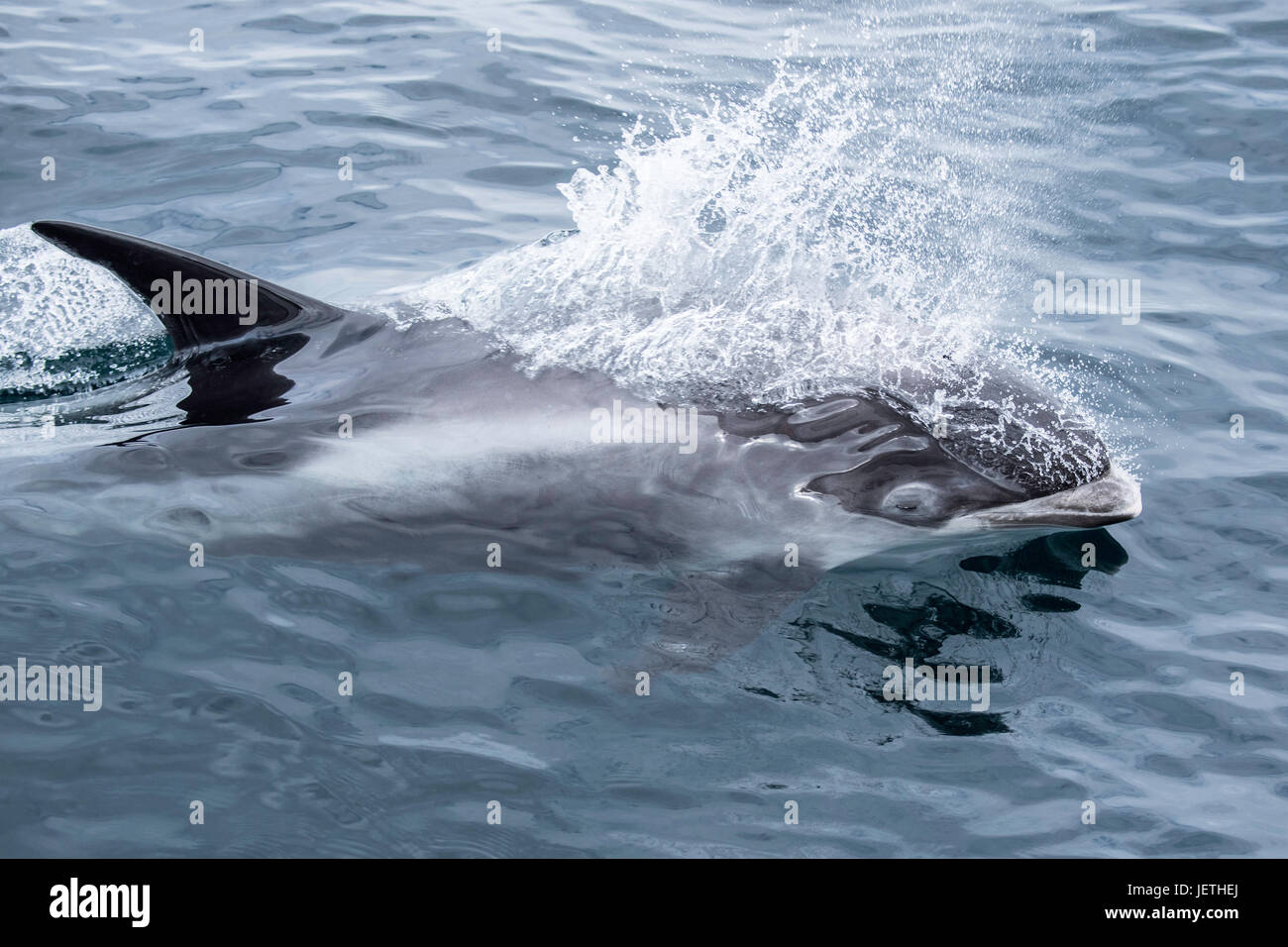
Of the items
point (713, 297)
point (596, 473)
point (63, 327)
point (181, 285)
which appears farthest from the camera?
point (63, 327)

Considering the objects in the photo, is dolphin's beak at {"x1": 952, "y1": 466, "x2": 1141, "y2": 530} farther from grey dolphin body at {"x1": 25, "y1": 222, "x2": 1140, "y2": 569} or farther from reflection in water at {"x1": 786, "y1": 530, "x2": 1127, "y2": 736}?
reflection in water at {"x1": 786, "y1": 530, "x2": 1127, "y2": 736}

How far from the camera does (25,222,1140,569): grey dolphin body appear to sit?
673cm

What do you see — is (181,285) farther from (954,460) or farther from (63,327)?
(954,460)

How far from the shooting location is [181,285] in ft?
21.9

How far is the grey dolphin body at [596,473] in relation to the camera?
22.1 ft

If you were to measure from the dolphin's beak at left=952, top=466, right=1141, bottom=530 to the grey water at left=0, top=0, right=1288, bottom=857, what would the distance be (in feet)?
1.17

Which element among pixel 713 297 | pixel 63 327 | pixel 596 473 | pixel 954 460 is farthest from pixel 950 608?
pixel 63 327

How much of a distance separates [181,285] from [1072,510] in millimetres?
4935

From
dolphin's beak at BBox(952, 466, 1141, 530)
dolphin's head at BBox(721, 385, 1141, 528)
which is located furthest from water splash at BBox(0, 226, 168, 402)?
dolphin's beak at BBox(952, 466, 1141, 530)

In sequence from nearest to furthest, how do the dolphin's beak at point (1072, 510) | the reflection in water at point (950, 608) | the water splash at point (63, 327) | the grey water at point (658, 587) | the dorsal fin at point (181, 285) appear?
the grey water at point (658, 587), the reflection in water at point (950, 608), the dorsal fin at point (181, 285), the dolphin's beak at point (1072, 510), the water splash at point (63, 327)

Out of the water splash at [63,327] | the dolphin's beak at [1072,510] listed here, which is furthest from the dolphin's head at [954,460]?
the water splash at [63,327]

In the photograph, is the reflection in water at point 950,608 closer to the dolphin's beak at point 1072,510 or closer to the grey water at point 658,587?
the grey water at point 658,587

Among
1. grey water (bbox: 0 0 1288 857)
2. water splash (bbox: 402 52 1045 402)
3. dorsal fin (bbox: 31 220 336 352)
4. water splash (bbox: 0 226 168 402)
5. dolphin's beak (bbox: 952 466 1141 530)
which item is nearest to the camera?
grey water (bbox: 0 0 1288 857)
